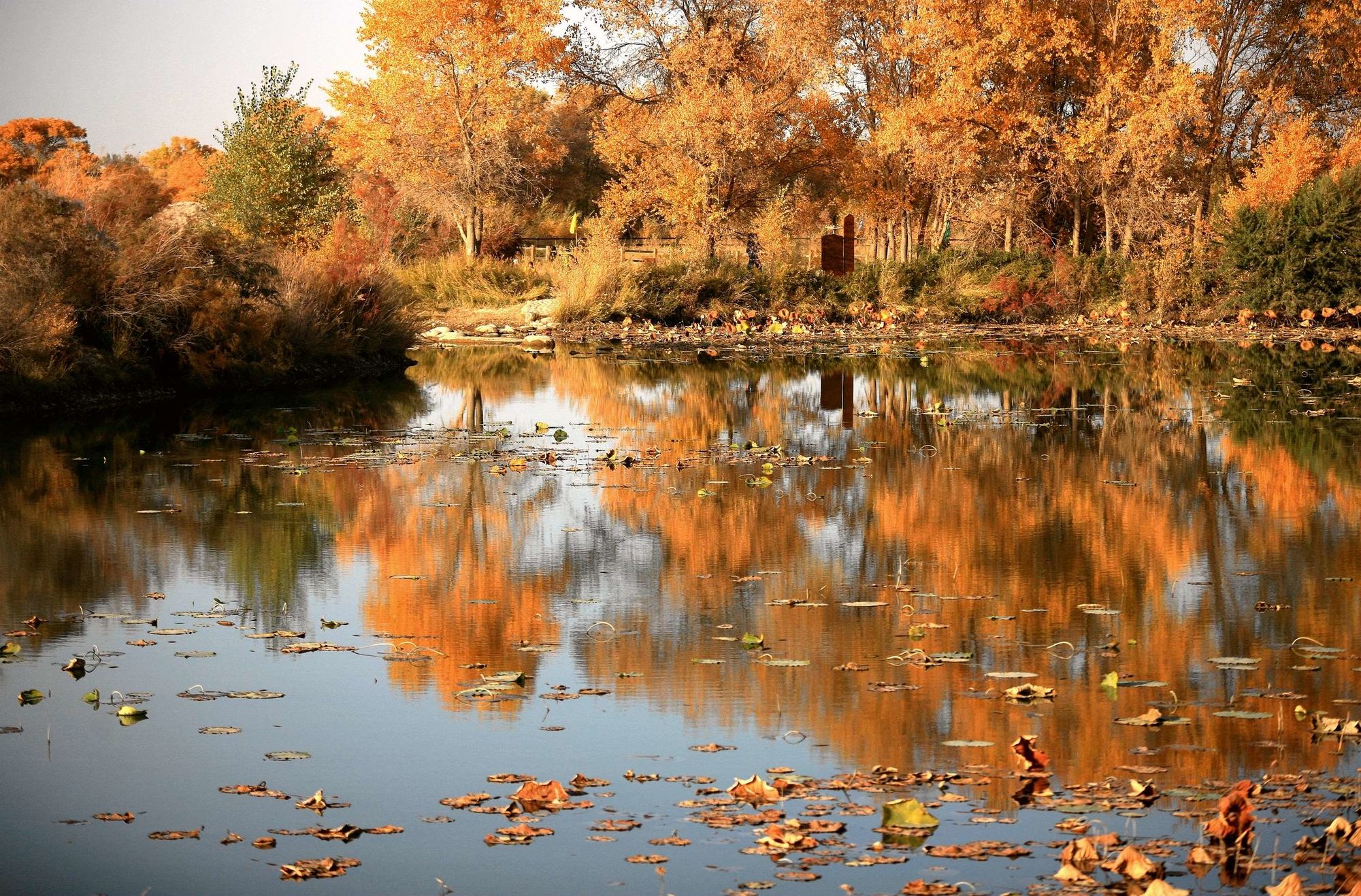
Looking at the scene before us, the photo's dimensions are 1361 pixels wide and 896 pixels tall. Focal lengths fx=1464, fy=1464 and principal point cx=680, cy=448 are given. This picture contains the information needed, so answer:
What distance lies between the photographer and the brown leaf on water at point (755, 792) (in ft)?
17.4

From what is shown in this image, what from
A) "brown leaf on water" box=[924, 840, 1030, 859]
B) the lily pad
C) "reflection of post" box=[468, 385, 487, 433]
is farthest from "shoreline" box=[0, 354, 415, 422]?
"brown leaf on water" box=[924, 840, 1030, 859]

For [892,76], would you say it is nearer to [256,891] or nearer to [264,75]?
[264,75]

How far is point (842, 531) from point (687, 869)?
6186 millimetres

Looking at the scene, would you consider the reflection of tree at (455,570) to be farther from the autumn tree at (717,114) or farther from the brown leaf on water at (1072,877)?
the autumn tree at (717,114)

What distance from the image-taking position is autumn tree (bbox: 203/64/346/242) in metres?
32.6

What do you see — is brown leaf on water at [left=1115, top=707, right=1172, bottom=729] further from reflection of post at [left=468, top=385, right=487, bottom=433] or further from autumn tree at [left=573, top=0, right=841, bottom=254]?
autumn tree at [left=573, top=0, right=841, bottom=254]

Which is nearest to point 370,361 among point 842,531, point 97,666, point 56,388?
point 56,388

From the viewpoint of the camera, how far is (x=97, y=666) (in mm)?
7328

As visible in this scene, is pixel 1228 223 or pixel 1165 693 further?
pixel 1228 223

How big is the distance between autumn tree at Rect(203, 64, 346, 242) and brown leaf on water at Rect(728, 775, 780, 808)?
28428 mm

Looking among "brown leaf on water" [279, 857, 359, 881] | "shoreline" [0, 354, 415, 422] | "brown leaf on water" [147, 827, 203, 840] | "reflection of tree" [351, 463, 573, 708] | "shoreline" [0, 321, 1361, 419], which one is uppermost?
"shoreline" [0, 321, 1361, 419]

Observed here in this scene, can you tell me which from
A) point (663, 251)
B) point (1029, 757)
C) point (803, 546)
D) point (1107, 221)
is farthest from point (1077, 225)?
point (1029, 757)

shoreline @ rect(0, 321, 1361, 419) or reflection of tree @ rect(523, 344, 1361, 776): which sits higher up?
shoreline @ rect(0, 321, 1361, 419)

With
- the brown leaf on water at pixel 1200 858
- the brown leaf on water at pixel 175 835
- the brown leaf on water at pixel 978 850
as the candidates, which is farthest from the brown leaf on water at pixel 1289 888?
the brown leaf on water at pixel 175 835
